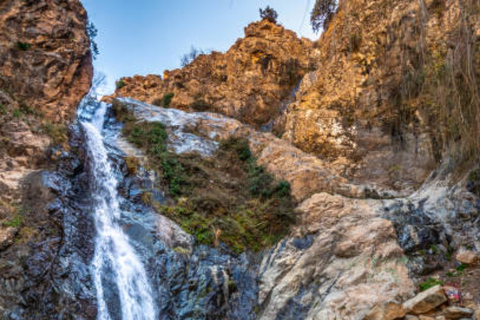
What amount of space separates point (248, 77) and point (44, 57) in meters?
14.4

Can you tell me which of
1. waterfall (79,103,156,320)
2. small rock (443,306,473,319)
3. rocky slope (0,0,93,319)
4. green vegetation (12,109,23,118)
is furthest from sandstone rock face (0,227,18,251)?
small rock (443,306,473,319)

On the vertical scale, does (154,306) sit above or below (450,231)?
below

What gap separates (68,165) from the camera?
34.3 ft

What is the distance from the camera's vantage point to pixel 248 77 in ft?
78.8

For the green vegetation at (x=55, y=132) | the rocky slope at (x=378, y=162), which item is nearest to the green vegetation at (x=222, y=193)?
the rocky slope at (x=378, y=162)

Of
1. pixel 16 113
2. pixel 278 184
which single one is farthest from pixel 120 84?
pixel 278 184

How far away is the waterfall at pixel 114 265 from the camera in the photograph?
8.26 m

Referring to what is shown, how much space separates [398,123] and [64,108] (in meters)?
13.8

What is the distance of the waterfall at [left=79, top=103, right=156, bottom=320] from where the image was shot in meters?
8.26

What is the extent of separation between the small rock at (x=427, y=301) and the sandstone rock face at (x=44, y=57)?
39.8ft

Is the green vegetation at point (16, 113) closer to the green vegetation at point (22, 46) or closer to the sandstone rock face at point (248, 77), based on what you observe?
the green vegetation at point (22, 46)

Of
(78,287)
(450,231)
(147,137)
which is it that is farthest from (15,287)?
(450,231)

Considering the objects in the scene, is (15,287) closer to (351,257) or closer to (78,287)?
(78,287)

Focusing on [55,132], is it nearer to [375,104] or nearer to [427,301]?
[427,301]
